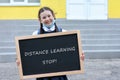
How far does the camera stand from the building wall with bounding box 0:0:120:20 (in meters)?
15.7

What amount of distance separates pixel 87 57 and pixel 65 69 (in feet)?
23.3

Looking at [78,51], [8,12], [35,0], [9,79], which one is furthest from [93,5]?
[78,51]

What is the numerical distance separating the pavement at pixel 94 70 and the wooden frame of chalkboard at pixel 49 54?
160 inches

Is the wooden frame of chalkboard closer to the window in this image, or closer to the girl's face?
the girl's face

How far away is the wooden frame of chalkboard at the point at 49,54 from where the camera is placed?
15.7 ft

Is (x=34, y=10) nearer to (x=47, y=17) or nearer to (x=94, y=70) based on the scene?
(x=94, y=70)

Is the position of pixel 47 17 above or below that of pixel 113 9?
above

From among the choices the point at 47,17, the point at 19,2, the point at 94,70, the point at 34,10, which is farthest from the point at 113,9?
the point at 47,17

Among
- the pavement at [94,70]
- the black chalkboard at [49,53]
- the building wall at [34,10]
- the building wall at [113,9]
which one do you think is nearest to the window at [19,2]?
the building wall at [34,10]

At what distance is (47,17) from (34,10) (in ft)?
36.8

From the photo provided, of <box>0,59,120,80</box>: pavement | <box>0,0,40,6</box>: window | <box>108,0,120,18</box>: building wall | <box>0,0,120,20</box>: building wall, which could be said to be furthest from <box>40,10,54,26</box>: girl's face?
<box>108,0,120,18</box>: building wall

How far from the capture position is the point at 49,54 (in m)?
4.84

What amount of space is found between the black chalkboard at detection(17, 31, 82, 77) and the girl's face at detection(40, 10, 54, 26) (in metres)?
0.22

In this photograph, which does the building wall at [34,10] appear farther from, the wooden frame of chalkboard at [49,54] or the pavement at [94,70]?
the wooden frame of chalkboard at [49,54]
